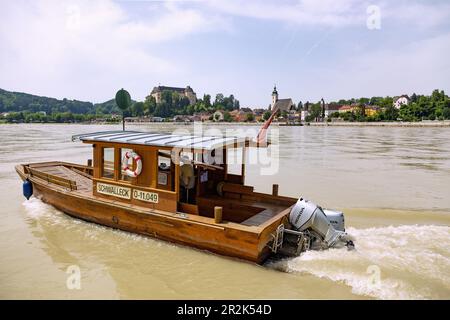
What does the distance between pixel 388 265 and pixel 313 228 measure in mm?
1483

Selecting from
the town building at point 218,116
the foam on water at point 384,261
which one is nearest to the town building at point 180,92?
the town building at point 218,116

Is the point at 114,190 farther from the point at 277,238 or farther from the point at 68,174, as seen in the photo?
the point at 68,174

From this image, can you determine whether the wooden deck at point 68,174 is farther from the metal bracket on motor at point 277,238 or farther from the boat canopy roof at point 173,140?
the metal bracket on motor at point 277,238

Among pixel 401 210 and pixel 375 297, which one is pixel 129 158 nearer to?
pixel 375 297

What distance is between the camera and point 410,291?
223 inches

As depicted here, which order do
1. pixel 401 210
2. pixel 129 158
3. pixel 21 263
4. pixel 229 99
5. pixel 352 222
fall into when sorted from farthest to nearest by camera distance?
pixel 229 99, pixel 401 210, pixel 352 222, pixel 129 158, pixel 21 263

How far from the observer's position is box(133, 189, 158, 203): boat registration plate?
7595mm

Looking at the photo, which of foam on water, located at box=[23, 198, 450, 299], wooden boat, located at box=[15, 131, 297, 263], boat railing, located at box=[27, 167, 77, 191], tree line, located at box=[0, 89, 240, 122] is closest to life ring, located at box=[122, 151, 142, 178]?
wooden boat, located at box=[15, 131, 297, 263]

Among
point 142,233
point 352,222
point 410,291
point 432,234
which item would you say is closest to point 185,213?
point 142,233

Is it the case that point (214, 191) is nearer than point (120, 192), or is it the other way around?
point (120, 192)

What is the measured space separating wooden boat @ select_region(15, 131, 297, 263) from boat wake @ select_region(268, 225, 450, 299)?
89 centimetres

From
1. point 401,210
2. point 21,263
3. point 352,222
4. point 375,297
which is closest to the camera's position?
point 375,297

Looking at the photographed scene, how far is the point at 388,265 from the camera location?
6.50 meters
